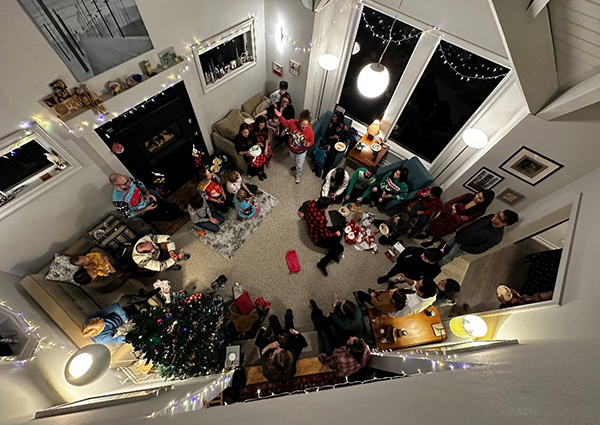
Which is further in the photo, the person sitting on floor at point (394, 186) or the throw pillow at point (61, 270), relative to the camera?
the person sitting on floor at point (394, 186)

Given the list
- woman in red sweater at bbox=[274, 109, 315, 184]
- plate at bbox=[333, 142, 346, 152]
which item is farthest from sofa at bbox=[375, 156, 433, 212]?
woman in red sweater at bbox=[274, 109, 315, 184]

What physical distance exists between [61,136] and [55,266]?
1521mm

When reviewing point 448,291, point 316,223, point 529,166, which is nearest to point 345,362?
point 448,291

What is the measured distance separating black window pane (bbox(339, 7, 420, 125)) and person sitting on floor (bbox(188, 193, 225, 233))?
3.19 m

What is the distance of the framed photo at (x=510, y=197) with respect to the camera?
151 inches

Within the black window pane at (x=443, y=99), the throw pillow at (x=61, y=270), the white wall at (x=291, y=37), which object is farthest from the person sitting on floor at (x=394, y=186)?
the throw pillow at (x=61, y=270)

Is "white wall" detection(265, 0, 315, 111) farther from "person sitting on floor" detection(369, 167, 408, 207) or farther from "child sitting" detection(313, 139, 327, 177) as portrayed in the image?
"person sitting on floor" detection(369, 167, 408, 207)

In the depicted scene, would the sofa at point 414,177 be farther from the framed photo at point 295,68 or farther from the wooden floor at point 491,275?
the framed photo at point 295,68

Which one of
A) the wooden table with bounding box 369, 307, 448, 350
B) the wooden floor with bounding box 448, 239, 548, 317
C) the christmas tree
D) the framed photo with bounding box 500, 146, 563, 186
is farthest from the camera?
the wooden floor with bounding box 448, 239, 548, 317

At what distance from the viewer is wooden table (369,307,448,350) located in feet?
10.5

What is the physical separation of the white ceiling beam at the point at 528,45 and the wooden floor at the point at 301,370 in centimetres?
358

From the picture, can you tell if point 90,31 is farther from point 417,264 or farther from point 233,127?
point 417,264

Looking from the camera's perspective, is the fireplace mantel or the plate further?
the plate

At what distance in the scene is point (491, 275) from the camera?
4.28 meters
